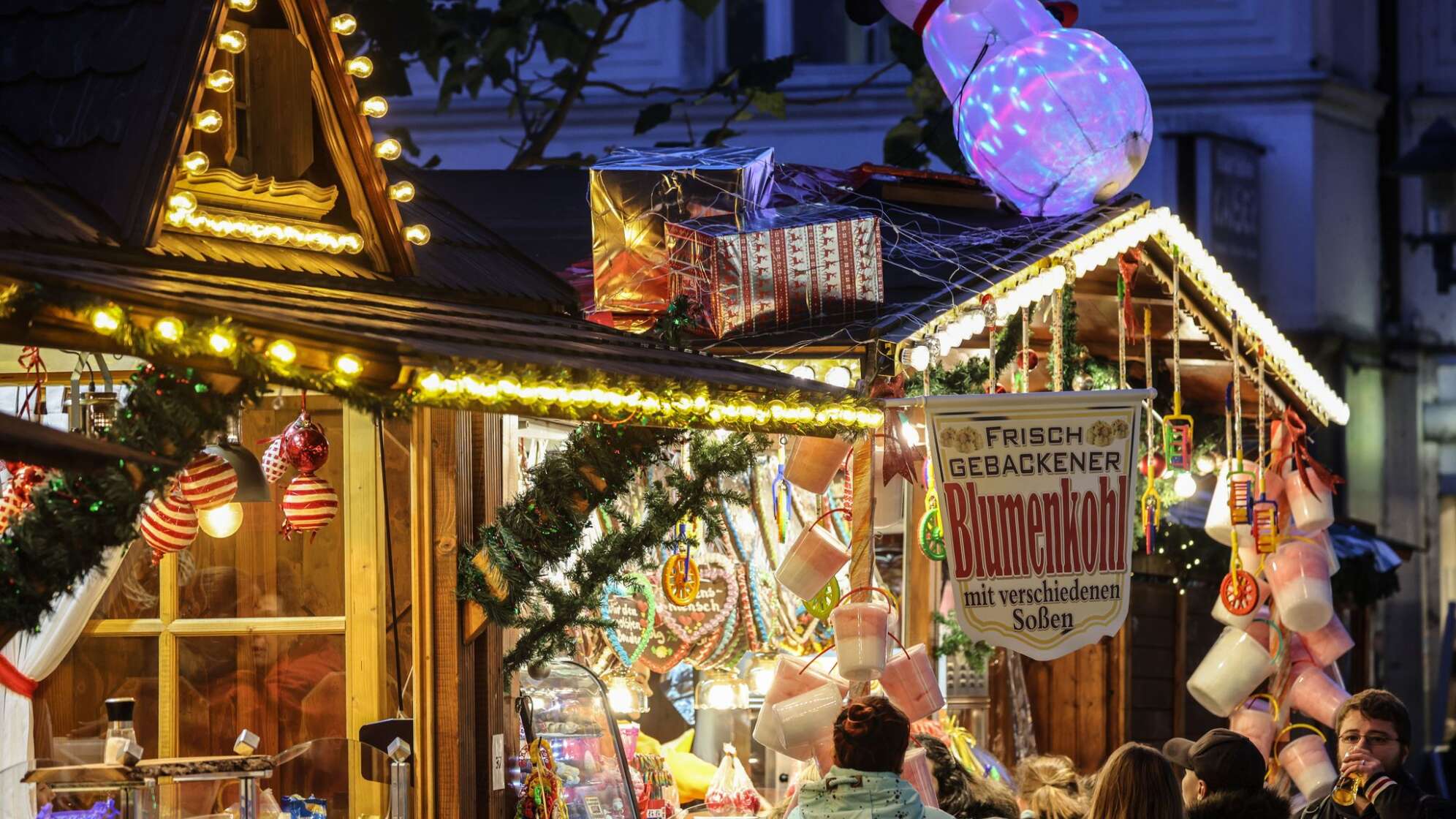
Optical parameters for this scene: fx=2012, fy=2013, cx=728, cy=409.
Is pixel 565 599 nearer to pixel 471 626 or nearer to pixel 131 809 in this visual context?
pixel 471 626

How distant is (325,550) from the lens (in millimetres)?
8070

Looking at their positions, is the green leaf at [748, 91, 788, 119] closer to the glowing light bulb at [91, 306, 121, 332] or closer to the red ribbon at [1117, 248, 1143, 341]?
the red ribbon at [1117, 248, 1143, 341]

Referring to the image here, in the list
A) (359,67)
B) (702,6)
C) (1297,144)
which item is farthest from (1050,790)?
(1297,144)

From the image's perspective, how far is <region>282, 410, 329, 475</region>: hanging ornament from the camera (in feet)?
24.2

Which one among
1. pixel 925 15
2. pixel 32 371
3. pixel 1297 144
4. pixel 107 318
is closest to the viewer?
pixel 107 318

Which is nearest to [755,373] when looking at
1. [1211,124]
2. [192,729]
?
[192,729]

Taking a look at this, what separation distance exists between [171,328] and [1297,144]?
58.7 ft

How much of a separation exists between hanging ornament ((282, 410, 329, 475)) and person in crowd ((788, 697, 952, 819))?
2.27m

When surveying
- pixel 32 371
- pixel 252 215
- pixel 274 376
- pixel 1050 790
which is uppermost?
pixel 252 215

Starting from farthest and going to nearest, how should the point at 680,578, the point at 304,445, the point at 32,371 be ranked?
the point at 680,578
the point at 32,371
the point at 304,445

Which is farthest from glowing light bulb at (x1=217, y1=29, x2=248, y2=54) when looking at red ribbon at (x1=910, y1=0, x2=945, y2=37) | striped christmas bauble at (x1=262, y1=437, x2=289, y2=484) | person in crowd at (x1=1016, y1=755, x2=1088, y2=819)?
person in crowd at (x1=1016, y1=755, x2=1088, y2=819)

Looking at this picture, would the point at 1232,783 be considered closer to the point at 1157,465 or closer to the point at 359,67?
the point at 359,67

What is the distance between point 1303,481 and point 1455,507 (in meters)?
13.0

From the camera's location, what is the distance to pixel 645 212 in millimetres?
8398
